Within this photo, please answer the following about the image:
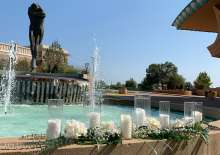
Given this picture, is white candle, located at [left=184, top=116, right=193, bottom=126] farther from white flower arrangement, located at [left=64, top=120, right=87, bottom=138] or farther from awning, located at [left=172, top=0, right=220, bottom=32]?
awning, located at [left=172, top=0, right=220, bottom=32]

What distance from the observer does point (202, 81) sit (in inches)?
2552

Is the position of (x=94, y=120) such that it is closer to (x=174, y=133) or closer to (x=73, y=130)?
(x=73, y=130)

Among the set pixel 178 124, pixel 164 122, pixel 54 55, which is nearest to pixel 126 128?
pixel 164 122

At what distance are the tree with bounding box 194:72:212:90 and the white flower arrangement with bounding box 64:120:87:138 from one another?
57.0 metres

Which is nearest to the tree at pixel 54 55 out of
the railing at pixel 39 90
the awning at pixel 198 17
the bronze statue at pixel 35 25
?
the bronze statue at pixel 35 25

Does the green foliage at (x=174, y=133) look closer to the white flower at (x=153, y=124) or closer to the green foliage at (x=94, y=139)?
the white flower at (x=153, y=124)

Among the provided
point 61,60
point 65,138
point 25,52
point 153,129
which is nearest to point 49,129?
point 65,138

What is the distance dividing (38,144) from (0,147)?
1.45 feet

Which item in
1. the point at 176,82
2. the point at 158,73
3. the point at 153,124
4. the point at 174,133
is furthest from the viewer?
the point at 158,73

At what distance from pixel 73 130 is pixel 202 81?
6197 cm

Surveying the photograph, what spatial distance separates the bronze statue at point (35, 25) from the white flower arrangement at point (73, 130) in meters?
15.4

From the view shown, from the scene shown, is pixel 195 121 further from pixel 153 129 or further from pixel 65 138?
pixel 65 138

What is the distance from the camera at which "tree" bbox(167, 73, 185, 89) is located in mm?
68725

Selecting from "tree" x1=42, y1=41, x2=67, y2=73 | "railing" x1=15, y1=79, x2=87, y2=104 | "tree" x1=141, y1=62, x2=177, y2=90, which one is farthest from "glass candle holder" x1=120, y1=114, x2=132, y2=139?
"tree" x1=141, y1=62, x2=177, y2=90
